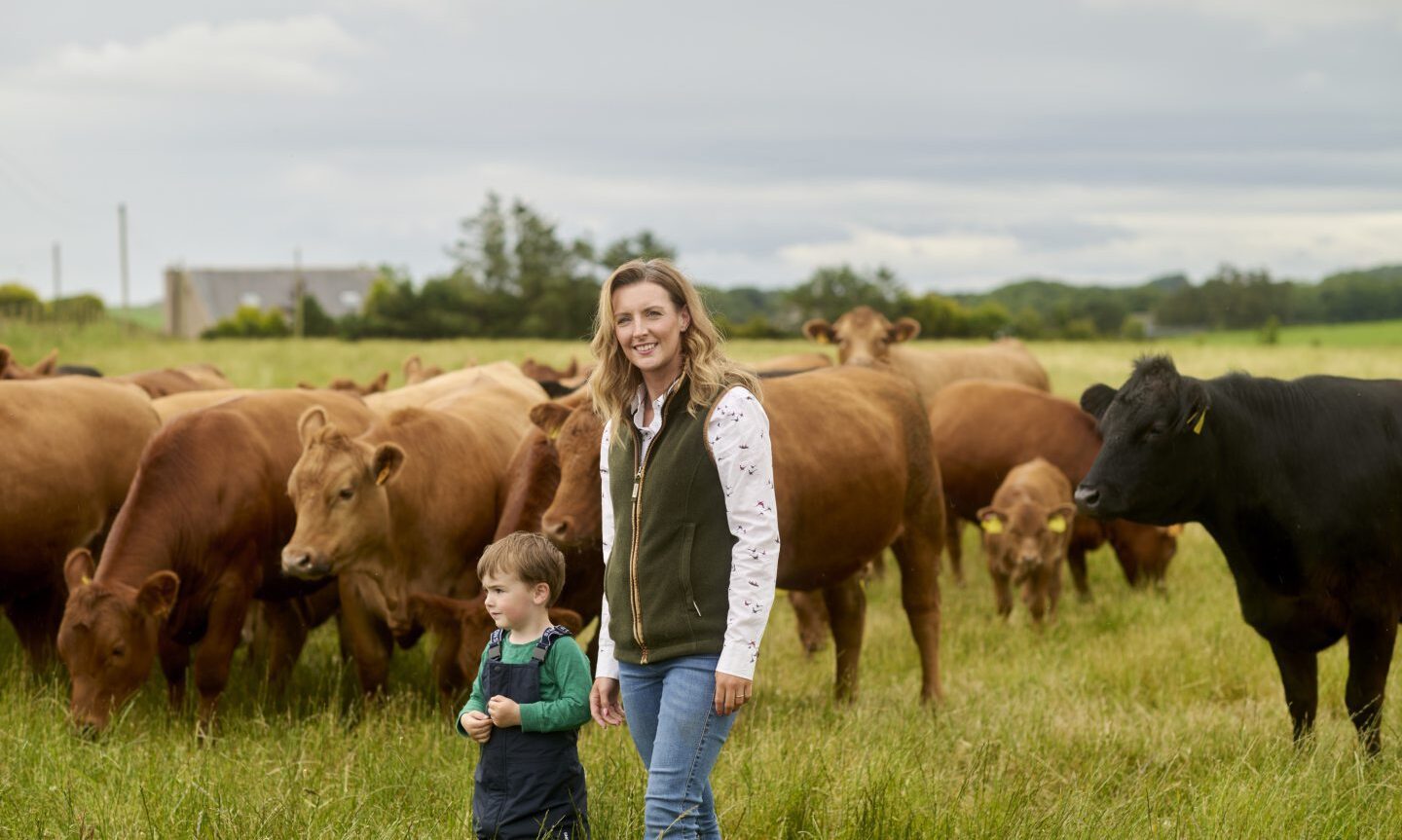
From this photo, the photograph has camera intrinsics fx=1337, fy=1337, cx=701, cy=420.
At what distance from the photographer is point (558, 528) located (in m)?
5.69

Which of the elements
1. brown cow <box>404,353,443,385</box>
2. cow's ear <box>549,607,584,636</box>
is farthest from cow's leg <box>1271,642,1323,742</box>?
brown cow <box>404,353,443,385</box>

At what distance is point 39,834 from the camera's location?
14.5 ft

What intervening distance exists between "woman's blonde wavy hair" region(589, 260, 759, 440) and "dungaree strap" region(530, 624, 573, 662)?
0.61m

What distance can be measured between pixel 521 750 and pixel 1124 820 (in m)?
2.24

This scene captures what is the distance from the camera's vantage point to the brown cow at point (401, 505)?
6.34 m

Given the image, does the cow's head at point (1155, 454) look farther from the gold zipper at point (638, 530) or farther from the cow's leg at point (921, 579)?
the gold zipper at point (638, 530)

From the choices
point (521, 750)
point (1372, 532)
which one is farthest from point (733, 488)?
point (1372, 532)

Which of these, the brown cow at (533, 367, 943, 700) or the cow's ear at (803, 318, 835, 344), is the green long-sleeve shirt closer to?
the brown cow at (533, 367, 943, 700)

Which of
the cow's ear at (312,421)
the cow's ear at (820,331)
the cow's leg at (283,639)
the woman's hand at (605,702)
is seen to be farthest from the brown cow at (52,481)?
the cow's ear at (820,331)

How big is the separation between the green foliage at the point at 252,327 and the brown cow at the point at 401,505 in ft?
170

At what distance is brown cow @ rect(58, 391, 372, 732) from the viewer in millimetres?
6281

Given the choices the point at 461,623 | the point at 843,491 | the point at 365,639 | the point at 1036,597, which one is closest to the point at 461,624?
the point at 461,623

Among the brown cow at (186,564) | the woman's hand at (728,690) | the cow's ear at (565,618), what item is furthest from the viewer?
the brown cow at (186,564)

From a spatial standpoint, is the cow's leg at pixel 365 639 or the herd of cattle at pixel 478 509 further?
the cow's leg at pixel 365 639
